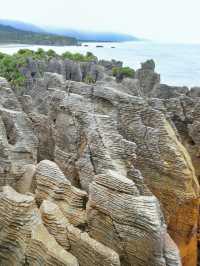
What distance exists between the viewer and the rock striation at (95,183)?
5977 mm

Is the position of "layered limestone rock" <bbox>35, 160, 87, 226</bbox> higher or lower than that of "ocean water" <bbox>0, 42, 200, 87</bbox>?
higher

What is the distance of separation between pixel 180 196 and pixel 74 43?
149 meters

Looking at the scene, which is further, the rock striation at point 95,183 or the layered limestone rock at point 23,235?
the rock striation at point 95,183

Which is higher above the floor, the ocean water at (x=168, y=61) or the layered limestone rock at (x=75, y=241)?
the layered limestone rock at (x=75, y=241)

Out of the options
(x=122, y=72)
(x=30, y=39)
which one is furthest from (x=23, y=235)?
(x=30, y=39)

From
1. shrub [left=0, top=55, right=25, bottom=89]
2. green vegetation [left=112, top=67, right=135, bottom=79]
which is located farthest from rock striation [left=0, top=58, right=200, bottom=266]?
green vegetation [left=112, top=67, right=135, bottom=79]

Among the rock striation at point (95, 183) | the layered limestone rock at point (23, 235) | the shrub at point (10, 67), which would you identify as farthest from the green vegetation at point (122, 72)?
the layered limestone rock at point (23, 235)

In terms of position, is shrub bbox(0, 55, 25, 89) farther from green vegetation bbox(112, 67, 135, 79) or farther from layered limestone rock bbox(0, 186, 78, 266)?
layered limestone rock bbox(0, 186, 78, 266)

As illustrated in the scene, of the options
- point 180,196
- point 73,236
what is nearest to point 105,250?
point 73,236

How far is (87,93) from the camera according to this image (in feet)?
34.3

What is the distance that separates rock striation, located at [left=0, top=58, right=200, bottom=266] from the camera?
5977 millimetres

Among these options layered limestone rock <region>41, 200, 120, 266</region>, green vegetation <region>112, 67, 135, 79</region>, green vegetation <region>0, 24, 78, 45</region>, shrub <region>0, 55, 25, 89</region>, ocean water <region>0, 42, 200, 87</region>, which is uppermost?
layered limestone rock <region>41, 200, 120, 266</region>

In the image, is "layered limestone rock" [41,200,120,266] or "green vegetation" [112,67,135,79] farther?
"green vegetation" [112,67,135,79]

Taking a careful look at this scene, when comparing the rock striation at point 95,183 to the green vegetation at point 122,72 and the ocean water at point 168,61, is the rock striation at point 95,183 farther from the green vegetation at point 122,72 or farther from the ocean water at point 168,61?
the ocean water at point 168,61
